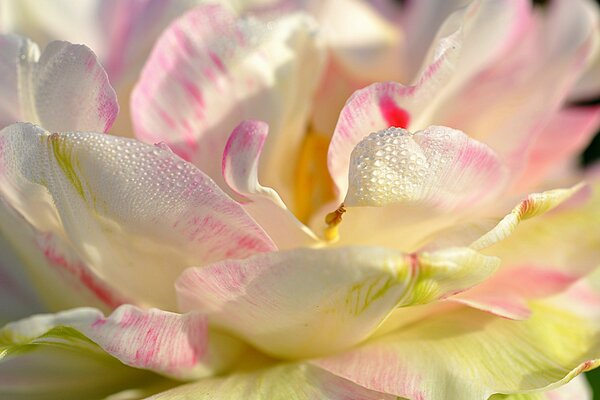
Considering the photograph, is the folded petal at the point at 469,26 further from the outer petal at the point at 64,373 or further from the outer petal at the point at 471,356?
the outer petal at the point at 64,373

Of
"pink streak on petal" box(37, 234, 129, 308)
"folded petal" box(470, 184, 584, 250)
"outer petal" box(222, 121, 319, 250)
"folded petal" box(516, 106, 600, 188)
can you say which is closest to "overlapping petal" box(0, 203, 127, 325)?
"pink streak on petal" box(37, 234, 129, 308)

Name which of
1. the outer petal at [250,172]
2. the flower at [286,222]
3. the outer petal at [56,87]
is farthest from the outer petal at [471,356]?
the outer petal at [56,87]

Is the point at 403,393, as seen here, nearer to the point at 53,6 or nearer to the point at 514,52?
the point at 514,52

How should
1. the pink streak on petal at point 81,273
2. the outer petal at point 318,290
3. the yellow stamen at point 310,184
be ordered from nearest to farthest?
the outer petal at point 318,290
the pink streak on petal at point 81,273
the yellow stamen at point 310,184

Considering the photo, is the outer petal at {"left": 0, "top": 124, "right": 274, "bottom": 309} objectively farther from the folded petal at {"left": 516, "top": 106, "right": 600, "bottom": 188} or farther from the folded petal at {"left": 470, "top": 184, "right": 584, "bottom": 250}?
the folded petal at {"left": 516, "top": 106, "right": 600, "bottom": 188}

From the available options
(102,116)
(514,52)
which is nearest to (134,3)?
(102,116)
